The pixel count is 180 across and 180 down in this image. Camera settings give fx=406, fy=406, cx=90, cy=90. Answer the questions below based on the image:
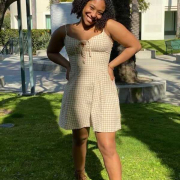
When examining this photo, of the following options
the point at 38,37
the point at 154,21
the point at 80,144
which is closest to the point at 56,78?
the point at 80,144

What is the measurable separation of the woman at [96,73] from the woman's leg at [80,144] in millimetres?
120

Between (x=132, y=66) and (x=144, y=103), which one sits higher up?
(x=132, y=66)

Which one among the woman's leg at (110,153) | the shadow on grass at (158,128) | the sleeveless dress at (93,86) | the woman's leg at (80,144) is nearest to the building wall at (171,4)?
the shadow on grass at (158,128)

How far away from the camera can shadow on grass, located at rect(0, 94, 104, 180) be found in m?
4.18

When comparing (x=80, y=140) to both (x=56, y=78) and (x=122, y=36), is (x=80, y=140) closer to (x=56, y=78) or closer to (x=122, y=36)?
(x=122, y=36)

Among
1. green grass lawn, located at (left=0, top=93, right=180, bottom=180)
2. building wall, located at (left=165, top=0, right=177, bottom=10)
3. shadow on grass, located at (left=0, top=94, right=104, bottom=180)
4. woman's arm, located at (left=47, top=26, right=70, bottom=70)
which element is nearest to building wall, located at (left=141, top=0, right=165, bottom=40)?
building wall, located at (left=165, top=0, right=177, bottom=10)

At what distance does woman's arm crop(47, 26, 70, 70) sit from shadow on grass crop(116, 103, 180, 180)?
5.27 feet

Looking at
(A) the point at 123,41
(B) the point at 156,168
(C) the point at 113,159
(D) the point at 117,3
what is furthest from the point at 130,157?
(D) the point at 117,3

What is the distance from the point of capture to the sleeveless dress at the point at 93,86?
321 cm

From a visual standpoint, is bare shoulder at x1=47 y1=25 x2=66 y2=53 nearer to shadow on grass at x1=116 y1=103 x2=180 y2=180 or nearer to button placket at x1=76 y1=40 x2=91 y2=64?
button placket at x1=76 y1=40 x2=91 y2=64

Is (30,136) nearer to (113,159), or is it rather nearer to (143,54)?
(113,159)

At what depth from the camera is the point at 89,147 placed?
197 inches

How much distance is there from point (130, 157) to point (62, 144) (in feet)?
3.31

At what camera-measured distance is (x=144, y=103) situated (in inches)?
334
